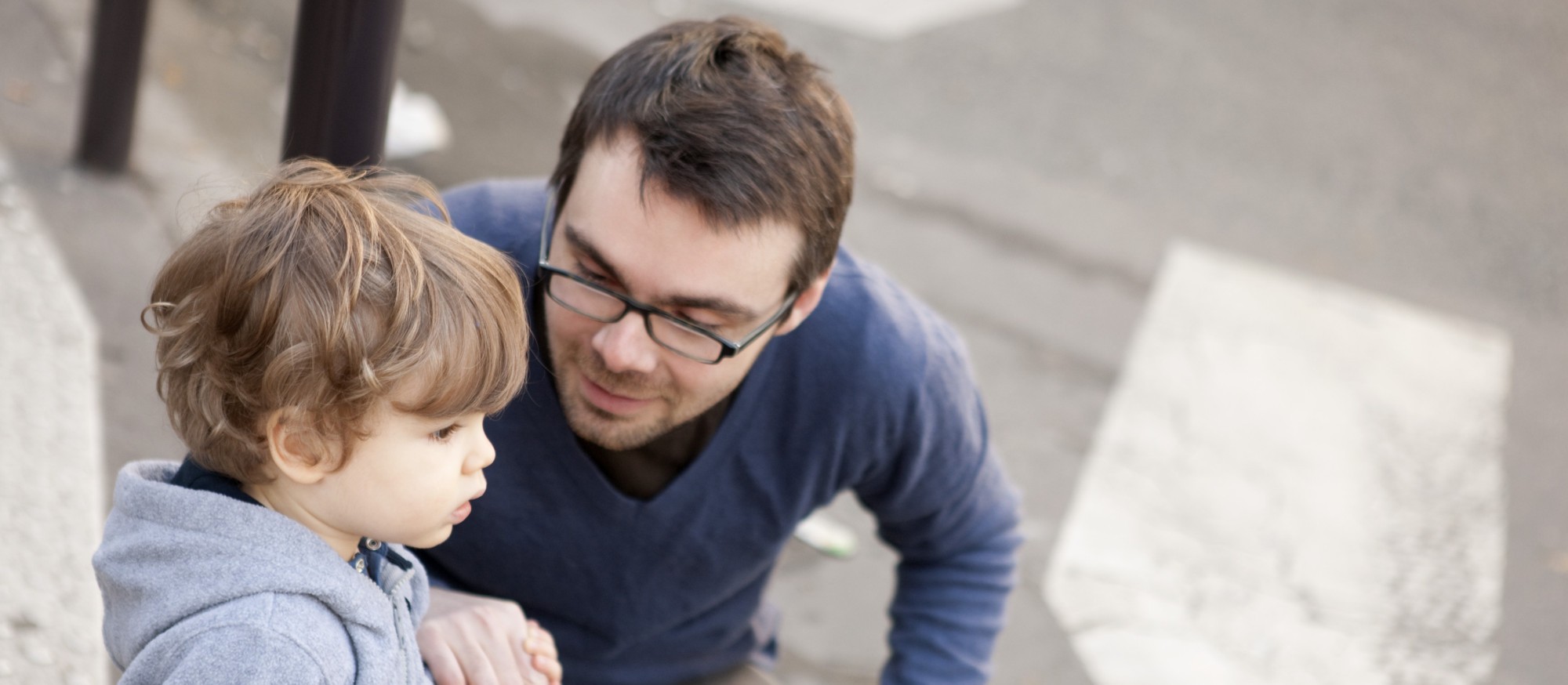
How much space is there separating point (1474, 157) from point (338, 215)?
20.5 ft

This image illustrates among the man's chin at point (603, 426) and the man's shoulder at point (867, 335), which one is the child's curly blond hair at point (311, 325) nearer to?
the man's chin at point (603, 426)

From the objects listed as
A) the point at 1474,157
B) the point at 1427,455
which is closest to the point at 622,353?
the point at 1427,455

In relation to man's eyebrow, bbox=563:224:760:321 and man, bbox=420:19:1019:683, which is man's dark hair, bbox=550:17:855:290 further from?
man's eyebrow, bbox=563:224:760:321

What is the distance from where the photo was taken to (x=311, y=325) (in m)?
1.32

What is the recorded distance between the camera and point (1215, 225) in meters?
5.66

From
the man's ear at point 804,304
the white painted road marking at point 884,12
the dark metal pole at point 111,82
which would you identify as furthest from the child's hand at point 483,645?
the white painted road marking at point 884,12

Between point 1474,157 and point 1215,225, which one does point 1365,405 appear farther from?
point 1474,157

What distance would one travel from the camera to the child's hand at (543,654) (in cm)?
183

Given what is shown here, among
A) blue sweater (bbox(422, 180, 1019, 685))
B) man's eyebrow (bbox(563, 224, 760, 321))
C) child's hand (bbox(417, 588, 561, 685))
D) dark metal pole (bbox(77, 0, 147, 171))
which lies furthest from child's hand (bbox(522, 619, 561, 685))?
dark metal pole (bbox(77, 0, 147, 171))

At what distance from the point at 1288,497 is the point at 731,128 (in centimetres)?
282

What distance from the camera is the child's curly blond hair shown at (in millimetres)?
1323

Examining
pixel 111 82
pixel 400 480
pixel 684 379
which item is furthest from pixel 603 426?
pixel 111 82

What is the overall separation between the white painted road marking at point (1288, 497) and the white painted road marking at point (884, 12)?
1887 millimetres

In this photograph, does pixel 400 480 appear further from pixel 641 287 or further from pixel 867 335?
pixel 867 335
